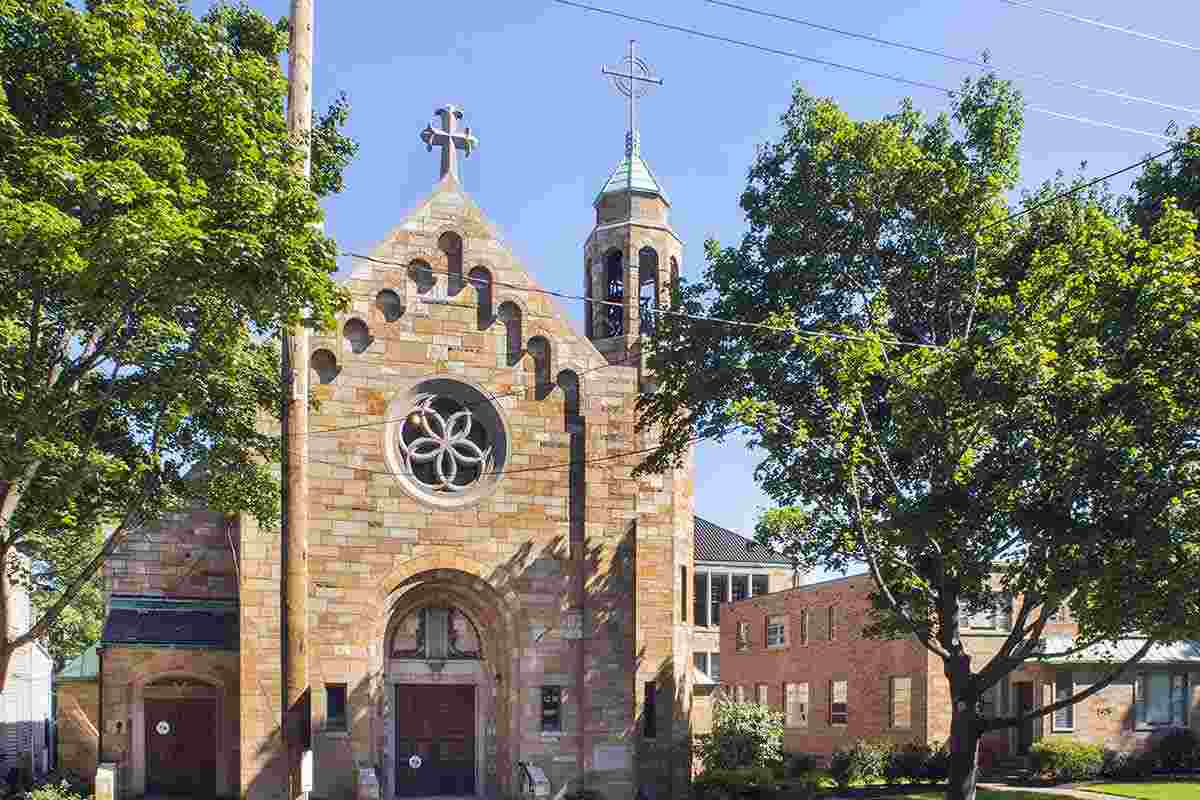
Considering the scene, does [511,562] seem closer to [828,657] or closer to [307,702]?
[307,702]

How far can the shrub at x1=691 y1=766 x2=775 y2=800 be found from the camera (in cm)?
2697

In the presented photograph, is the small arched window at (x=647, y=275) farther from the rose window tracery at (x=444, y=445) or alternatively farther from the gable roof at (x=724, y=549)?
the gable roof at (x=724, y=549)

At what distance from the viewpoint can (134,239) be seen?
1288 centimetres

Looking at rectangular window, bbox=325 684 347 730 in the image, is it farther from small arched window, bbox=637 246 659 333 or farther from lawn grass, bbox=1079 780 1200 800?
lawn grass, bbox=1079 780 1200 800

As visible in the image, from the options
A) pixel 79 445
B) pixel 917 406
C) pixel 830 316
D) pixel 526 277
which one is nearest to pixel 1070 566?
pixel 917 406

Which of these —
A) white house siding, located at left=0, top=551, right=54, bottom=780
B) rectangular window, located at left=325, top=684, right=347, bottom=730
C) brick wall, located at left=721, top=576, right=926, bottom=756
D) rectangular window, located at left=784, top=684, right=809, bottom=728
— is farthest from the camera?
rectangular window, located at left=784, top=684, right=809, bottom=728

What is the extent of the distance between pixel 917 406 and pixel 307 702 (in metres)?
11.3

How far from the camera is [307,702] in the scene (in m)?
15.5

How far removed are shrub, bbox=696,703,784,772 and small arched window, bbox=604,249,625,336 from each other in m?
11.0

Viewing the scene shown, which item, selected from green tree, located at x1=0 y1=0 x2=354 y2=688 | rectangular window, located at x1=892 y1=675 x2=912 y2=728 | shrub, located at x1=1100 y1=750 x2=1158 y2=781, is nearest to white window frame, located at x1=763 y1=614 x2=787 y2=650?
rectangular window, located at x1=892 y1=675 x2=912 y2=728

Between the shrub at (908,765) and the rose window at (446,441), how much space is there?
1446 centimetres

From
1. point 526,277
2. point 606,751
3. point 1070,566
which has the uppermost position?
point 526,277

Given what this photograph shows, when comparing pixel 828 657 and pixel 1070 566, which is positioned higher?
pixel 1070 566

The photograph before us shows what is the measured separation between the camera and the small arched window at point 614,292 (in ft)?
98.1
